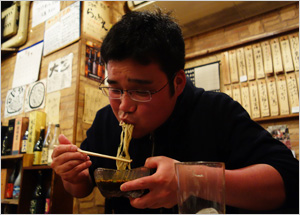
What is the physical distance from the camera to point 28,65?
3.78 meters

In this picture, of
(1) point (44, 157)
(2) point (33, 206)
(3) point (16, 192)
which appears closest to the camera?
(2) point (33, 206)

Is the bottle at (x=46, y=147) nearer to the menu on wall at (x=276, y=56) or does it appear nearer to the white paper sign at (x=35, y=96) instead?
the white paper sign at (x=35, y=96)

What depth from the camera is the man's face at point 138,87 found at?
1.07 m

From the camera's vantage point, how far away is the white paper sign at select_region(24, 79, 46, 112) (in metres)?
3.37

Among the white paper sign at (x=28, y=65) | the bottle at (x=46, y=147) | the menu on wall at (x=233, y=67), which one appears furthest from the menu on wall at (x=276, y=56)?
the white paper sign at (x=28, y=65)

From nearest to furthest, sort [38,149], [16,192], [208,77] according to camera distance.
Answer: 1. [38,149]
2. [16,192]
3. [208,77]

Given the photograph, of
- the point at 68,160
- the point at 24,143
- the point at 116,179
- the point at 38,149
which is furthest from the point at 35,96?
the point at 116,179

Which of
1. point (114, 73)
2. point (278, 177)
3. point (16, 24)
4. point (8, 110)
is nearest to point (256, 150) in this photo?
point (278, 177)

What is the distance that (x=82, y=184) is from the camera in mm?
1398

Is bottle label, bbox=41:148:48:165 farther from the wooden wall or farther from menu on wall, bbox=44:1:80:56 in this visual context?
the wooden wall

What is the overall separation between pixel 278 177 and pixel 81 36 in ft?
9.35

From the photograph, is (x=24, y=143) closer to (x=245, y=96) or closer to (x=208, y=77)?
(x=208, y=77)

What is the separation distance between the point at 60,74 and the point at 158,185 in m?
2.87

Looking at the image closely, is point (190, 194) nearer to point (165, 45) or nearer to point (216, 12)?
point (165, 45)
